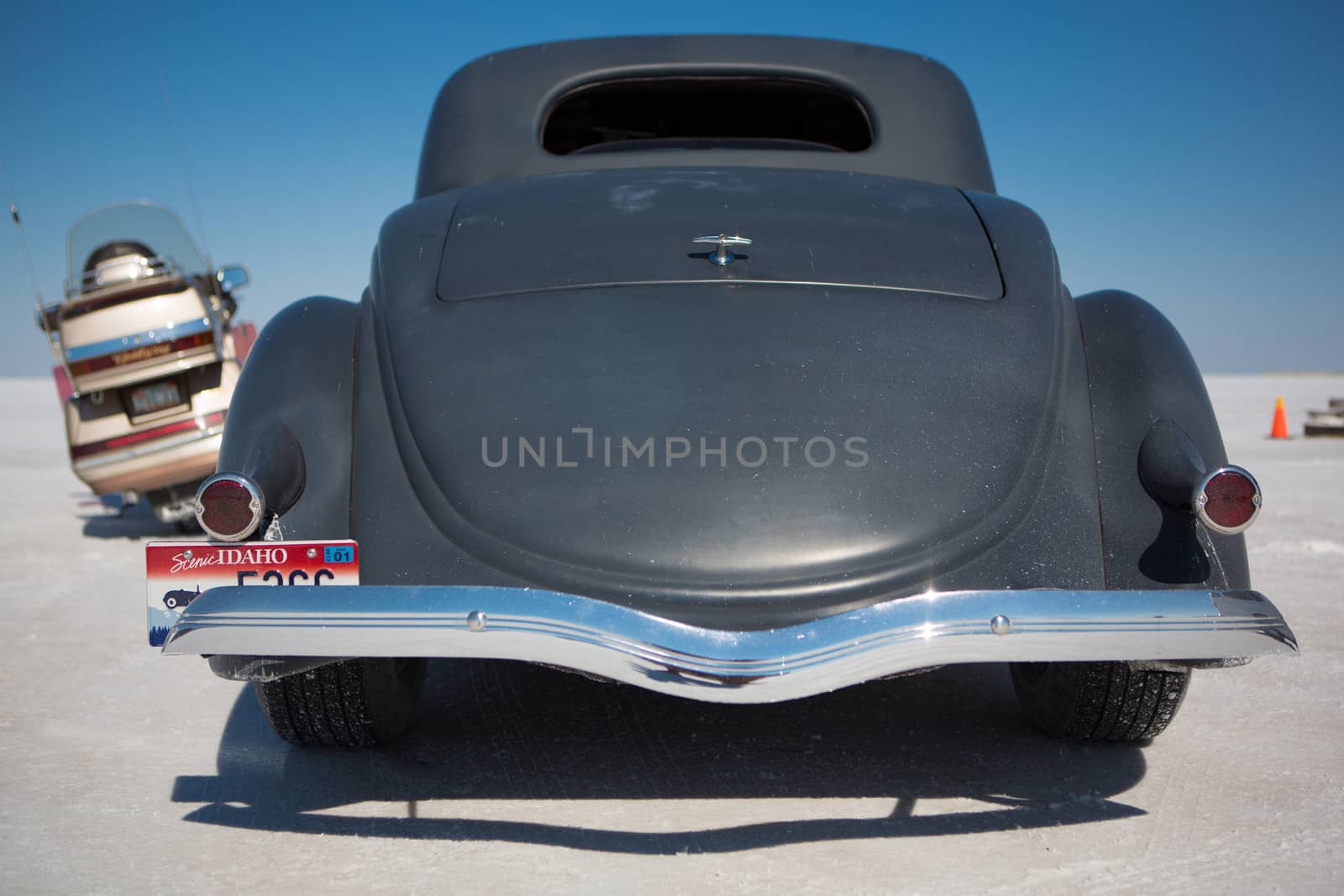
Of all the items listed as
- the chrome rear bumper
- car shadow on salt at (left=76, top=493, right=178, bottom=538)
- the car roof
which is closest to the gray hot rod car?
the chrome rear bumper

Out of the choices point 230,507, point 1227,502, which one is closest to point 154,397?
point 230,507

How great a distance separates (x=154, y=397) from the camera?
6.86 metres

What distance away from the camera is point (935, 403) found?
2.66m

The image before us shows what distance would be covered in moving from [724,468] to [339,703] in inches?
47.9

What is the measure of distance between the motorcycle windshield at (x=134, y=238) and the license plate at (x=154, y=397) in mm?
850

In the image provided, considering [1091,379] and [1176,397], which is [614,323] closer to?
[1091,379]

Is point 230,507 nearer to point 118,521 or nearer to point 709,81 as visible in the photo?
point 709,81

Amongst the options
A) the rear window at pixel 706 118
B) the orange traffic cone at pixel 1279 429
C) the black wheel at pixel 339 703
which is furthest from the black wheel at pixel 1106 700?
the orange traffic cone at pixel 1279 429

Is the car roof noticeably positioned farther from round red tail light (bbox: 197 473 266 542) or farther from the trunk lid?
round red tail light (bbox: 197 473 266 542)

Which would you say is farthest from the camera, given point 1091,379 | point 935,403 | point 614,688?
point 614,688

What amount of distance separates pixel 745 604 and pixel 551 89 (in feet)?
7.46

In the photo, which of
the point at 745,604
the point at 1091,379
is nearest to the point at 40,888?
the point at 745,604

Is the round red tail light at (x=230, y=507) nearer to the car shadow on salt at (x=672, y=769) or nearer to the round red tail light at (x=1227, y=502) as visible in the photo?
the car shadow on salt at (x=672, y=769)

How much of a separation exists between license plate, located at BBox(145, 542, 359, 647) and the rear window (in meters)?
2.24
